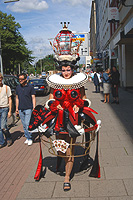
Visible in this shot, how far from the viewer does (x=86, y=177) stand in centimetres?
392

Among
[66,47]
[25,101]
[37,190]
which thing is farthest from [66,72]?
[25,101]

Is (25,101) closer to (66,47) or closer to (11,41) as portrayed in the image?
(66,47)

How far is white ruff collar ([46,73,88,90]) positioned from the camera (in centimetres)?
353

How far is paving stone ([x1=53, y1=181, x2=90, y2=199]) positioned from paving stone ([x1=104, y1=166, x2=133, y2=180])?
0.49m

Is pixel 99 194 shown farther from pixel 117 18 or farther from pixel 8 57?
pixel 8 57

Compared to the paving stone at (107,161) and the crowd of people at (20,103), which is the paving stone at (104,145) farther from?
the crowd of people at (20,103)

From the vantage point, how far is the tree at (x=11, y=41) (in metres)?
35.6

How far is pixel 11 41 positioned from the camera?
118 feet

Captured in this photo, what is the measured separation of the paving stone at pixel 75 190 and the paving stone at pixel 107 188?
0.30ft

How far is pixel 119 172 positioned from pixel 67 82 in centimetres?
189

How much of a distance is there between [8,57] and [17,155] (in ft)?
114

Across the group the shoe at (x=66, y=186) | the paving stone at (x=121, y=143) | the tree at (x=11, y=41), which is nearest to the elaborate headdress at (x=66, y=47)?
the shoe at (x=66, y=186)

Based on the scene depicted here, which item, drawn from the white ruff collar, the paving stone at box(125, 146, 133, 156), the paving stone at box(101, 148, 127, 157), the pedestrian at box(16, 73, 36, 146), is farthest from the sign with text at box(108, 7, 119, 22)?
the white ruff collar

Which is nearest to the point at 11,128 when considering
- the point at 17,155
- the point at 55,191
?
the point at 17,155
